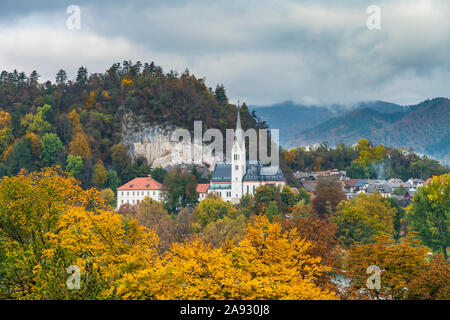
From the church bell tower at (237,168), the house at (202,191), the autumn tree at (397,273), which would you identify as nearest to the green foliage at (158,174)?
the house at (202,191)

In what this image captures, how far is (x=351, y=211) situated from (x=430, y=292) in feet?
117

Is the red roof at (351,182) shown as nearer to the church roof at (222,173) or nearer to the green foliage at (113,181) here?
the church roof at (222,173)

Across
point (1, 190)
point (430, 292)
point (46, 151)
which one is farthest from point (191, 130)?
point (430, 292)

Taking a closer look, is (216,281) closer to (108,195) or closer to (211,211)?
(211,211)

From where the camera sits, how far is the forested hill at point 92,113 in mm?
115562

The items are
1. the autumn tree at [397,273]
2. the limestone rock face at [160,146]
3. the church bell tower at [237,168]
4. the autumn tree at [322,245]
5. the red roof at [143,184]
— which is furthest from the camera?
the limestone rock face at [160,146]

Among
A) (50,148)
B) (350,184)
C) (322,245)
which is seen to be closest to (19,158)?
(50,148)

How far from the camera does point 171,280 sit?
24.0 meters

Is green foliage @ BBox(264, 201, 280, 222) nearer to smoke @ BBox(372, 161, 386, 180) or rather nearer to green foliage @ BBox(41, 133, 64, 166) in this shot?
green foliage @ BBox(41, 133, 64, 166)

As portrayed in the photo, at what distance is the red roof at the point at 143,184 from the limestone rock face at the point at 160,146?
13.4 meters

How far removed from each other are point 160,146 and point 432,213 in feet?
238

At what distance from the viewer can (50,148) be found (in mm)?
116125
